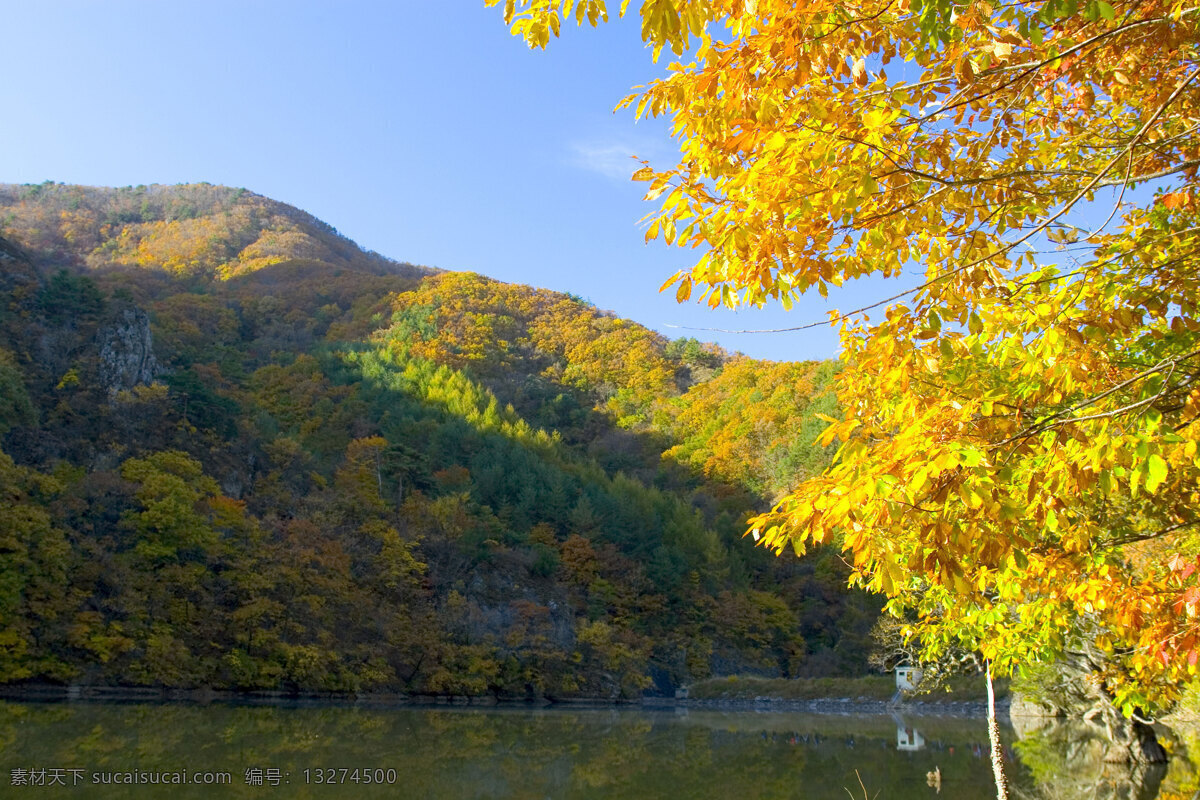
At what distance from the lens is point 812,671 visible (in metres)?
32.9

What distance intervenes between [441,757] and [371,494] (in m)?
19.9

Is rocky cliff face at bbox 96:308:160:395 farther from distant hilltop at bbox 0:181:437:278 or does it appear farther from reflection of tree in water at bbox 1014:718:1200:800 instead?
reflection of tree in water at bbox 1014:718:1200:800

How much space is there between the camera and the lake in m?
9.08

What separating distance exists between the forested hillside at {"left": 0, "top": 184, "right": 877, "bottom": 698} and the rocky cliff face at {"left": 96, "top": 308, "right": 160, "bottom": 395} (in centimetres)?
10

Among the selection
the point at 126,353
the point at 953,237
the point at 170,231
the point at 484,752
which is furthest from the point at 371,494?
the point at 170,231

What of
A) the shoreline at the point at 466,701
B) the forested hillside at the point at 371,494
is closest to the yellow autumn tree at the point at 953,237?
the forested hillside at the point at 371,494

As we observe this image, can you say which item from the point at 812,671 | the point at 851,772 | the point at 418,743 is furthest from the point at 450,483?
the point at 851,772

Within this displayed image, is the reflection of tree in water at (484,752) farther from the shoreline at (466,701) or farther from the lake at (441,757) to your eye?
the shoreline at (466,701)

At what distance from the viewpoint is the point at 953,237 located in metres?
3.01

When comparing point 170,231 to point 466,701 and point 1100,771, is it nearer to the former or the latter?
point 466,701

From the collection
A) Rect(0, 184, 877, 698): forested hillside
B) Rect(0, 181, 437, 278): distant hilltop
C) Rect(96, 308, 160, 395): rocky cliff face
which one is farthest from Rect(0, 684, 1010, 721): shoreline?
Rect(0, 181, 437, 278): distant hilltop

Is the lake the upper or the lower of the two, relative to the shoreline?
upper

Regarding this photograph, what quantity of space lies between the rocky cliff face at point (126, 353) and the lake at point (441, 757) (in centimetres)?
1409

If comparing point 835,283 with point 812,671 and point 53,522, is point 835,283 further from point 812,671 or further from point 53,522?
point 812,671
